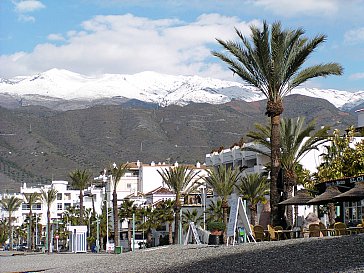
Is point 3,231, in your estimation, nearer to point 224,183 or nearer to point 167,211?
point 167,211

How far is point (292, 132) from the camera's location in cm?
4331

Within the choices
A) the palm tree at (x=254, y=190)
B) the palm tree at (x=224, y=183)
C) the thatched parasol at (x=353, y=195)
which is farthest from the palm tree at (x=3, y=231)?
the thatched parasol at (x=353, y=195)

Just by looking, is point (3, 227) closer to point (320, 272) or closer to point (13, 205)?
point (13, 205)

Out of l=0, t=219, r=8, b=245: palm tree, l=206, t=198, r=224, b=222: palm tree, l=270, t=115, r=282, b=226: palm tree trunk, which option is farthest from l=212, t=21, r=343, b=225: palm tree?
l=0, t=219, r=8, b=245: palm tree

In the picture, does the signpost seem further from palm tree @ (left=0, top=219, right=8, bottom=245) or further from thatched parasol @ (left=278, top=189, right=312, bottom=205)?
palm tree @ (left=0, top=219, right=8, bottom=245)

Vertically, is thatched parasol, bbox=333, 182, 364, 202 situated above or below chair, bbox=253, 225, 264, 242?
above

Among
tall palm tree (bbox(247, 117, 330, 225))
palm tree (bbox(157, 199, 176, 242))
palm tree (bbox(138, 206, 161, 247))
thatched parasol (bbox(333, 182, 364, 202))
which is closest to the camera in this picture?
thatched parasol (bbox(333, 182, 364, 202))

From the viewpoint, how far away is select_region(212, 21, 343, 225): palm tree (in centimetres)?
3269

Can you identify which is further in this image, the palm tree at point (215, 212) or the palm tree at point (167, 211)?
the palm tree at point (167, 211)

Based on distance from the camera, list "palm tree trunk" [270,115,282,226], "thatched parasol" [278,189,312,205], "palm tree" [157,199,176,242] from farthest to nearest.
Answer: "palm tree" [157,199,176,242]
"thatched parasol" [278,189,312,205]
"palm tree trunk" [270,115,282,226]

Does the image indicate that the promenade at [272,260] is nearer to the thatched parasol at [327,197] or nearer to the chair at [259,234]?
the chair at [259,234]

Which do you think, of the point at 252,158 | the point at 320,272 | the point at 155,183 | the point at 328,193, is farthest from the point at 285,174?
the point at 155,183

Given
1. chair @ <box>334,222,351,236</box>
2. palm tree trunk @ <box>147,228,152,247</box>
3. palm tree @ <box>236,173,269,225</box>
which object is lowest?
palm tree trunk @ <box>147,228,152,247</box>

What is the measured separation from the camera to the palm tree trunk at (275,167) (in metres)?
33.6
